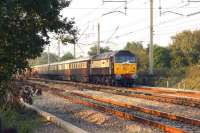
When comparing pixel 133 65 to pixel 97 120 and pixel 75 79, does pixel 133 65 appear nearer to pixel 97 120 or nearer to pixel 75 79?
pixel 75 79

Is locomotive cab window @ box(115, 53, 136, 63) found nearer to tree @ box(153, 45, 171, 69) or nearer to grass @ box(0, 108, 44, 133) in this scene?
grass @ box(0, 108, 44, 133)

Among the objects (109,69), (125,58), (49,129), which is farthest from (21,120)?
(125,58)

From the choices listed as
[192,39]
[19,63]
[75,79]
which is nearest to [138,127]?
[19,63]

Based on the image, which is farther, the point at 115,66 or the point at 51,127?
the point at 115,66

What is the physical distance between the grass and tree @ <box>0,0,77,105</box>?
1.01m

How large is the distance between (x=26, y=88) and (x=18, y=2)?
10299mm

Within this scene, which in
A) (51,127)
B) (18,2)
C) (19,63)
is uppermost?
(18,2)

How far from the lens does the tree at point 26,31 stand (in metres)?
14.3

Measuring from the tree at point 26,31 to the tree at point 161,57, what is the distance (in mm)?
49066

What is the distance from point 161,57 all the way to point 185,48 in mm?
4573

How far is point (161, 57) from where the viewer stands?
66062 millimetres

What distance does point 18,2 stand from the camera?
539 inches

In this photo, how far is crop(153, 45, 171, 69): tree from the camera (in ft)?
212

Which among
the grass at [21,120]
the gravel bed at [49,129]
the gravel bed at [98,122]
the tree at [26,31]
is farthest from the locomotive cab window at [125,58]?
the gravel bed at [49,129]
